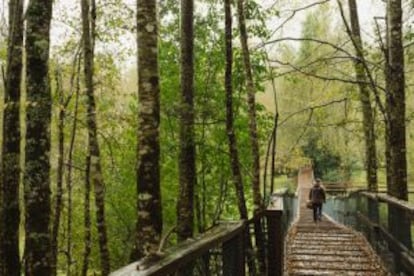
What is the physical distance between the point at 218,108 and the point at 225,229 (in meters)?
11.5

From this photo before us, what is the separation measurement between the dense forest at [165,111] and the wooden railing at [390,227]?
682 mm

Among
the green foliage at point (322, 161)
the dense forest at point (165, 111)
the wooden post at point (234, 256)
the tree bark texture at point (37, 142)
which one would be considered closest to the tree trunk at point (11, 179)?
the dense forest at point (165, 111)

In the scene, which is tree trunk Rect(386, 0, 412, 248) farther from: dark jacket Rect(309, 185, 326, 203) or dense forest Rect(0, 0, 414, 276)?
dark jacket Rect(309, 185, 326, 203)

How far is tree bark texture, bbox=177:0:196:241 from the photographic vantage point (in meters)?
9.02

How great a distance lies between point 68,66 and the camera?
64.8 feet

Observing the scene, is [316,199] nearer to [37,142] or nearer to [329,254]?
[329,254]

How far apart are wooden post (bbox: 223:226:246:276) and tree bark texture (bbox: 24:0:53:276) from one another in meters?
2.11

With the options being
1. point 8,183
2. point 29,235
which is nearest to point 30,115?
point 29,235

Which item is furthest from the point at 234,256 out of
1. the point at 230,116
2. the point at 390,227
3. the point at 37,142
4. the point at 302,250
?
the point at 302,250

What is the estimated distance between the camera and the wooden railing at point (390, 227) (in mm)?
6828

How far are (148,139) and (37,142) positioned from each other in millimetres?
1321

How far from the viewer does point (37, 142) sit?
616cm

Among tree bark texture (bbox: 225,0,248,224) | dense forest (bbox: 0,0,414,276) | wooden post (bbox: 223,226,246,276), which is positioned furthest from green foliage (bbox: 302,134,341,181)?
wooden post (bbox: 223,226,246,276)

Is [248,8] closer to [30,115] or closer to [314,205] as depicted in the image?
[30,115]
